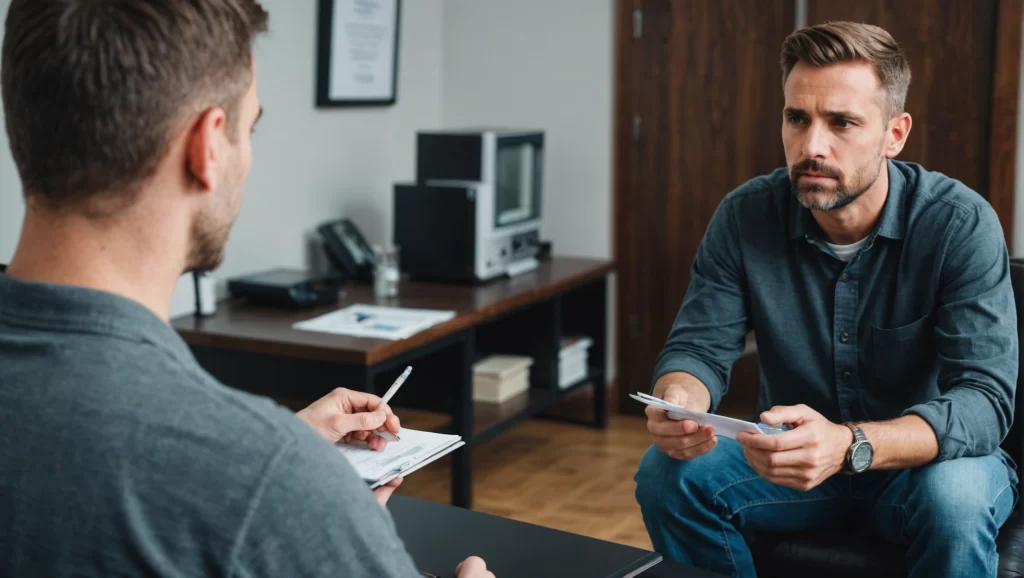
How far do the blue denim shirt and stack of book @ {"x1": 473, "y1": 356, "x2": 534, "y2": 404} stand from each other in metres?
1.43

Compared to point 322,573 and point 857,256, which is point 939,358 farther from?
point 322,573

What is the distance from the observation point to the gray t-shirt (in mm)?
803

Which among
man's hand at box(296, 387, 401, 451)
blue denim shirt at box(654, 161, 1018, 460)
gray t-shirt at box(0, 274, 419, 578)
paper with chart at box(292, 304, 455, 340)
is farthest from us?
paper with chart at box(292, 304, 455, 340)

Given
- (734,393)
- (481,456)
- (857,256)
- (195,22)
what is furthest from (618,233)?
(195,22)

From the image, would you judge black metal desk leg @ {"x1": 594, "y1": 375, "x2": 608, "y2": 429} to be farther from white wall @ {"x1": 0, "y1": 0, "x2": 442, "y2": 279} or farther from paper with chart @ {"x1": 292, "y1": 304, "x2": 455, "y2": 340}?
paper with chart @ {"x1": 292, "y1": 304, "x2": 455, "y2": 340}

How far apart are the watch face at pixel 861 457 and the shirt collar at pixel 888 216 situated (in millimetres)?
449

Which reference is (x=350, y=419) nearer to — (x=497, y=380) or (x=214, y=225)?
(x=214, y=225)

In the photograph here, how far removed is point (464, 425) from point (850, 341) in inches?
53.0

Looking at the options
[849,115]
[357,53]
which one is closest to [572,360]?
[357,53]

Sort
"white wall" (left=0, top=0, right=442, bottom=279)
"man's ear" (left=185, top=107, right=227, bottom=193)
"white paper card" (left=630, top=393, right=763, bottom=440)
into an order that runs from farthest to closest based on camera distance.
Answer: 1. "white wall" (left=0, top=0, right=442, bottom=279)
2. "white paper card" (left=630, top=393, right=763, bottom=440)
3. "man's ear" (left=185, top=107, right=227, bottom=193)

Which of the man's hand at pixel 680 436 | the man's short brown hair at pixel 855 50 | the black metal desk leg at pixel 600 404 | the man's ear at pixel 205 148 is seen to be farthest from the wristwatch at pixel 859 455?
the black metal desk leg at pixel 600 404

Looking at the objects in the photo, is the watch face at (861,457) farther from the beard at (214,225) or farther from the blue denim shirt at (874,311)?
the beard at (214,225)

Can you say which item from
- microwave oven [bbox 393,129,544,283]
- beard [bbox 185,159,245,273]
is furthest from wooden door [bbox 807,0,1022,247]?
beard [bbox 185,159,245,273]

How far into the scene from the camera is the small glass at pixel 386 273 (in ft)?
10.9
